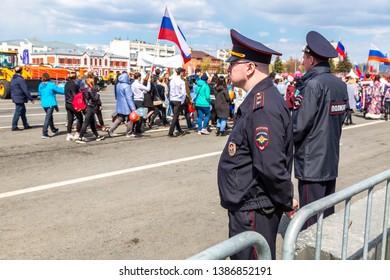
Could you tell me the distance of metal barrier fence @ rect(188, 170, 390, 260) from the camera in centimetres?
161

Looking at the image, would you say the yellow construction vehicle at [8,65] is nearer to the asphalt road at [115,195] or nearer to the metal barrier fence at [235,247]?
the asphalt road at [115,195]

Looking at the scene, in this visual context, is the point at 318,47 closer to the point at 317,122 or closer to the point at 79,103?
the point at 317,122

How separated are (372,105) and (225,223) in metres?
14.8

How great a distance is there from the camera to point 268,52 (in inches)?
105

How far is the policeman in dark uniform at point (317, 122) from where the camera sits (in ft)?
11.9

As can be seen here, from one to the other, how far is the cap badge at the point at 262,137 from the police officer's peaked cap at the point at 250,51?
20.8 inches

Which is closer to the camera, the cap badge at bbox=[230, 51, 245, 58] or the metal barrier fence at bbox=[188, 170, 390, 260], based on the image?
the metal barrier fence at bbox=[188, 170, 390, 260]

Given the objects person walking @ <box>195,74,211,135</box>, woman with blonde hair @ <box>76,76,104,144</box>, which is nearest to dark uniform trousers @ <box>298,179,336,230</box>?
woman with blonde hair @ <box>76,76,104,144</box>

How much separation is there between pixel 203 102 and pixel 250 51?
8881mm

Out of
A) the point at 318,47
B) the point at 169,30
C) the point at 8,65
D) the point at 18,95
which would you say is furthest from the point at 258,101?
the point at 8,65

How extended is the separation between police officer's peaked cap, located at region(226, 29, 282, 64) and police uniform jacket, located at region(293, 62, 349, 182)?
1.01m

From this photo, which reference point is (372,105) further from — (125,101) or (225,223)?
(225,223)

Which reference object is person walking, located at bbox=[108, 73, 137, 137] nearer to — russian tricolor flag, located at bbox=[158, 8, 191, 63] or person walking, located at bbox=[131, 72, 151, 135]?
person walking, located at bbox=[131, 72, 151, 135]

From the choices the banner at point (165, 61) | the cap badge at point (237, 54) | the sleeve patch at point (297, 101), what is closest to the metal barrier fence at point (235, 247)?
the cap badge at point (237, 54)
